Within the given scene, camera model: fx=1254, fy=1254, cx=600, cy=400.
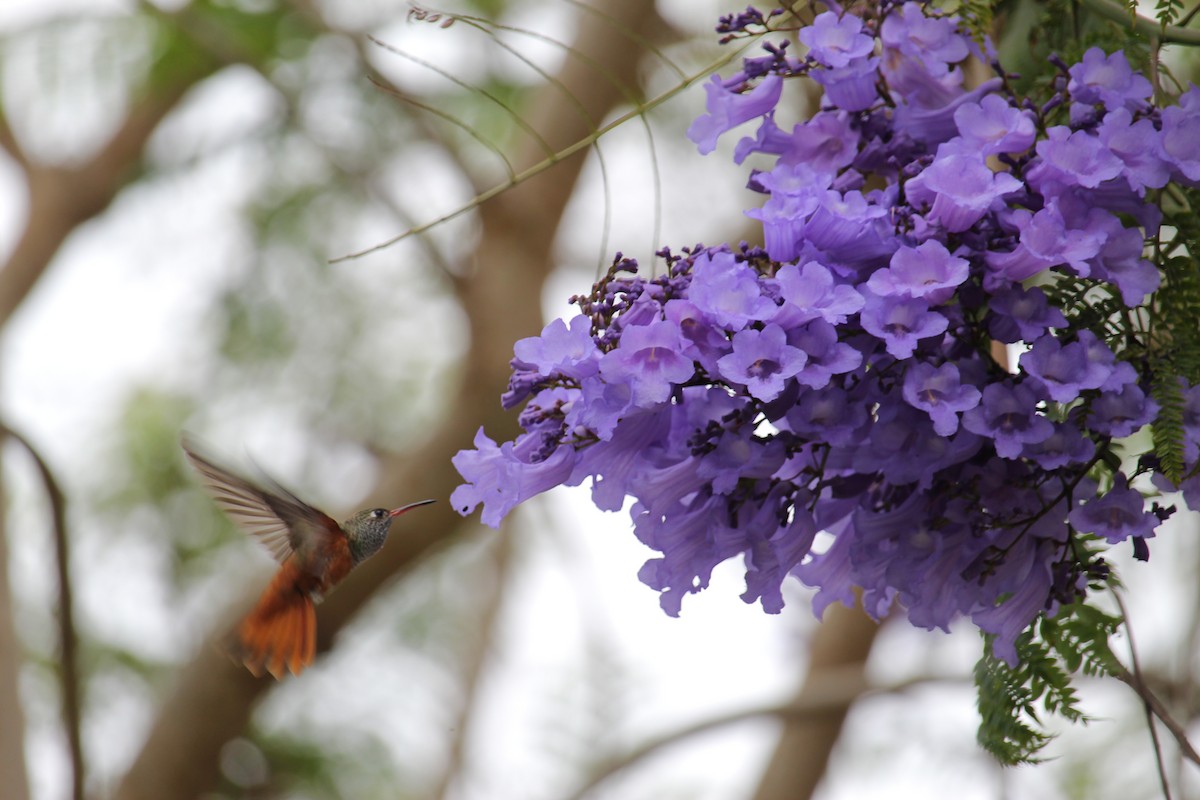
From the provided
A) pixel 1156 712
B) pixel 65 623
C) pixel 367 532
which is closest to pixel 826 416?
pixel 1156 712

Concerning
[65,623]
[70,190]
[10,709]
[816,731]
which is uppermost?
[65,623]

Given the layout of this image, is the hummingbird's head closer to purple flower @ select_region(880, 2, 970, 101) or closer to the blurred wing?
the blurred wing

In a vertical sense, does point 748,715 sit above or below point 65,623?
below

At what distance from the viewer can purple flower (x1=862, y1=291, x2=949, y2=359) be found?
2.16 feet

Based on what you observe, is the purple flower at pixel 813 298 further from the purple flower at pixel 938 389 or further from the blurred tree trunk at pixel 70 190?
the blurred tree trunk at pixel 70 190

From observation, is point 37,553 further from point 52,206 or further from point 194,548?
point 52,206

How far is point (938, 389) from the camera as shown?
0.67m

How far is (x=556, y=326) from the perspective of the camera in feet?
2.27

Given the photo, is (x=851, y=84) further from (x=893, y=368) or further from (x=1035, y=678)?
(x=1035, y=678)

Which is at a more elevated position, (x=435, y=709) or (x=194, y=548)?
(x=194, y=548)

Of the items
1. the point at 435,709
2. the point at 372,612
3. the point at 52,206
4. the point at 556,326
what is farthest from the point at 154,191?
the point at 556,326

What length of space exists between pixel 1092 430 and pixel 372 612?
2.83 metres

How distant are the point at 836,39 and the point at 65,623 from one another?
45.6 inches

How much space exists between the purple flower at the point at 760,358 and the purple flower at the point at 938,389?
0.07m
